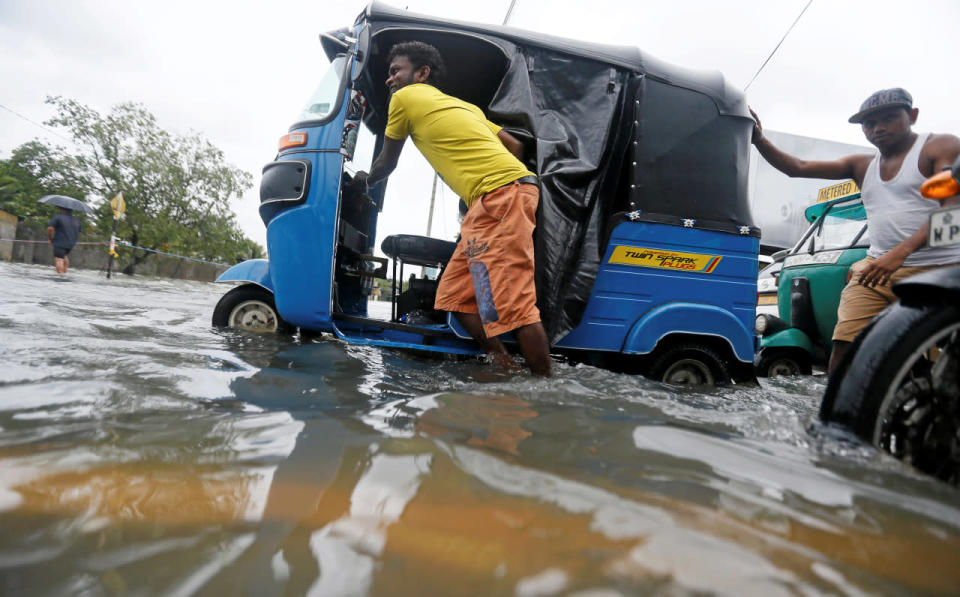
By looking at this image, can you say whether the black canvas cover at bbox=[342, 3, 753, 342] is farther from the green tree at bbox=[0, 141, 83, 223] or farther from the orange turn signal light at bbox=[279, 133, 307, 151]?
the green tree at bbox=[0, 141, 83, 223]

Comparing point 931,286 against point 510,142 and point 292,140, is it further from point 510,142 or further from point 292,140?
point 292,140

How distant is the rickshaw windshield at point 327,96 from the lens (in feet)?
9.57

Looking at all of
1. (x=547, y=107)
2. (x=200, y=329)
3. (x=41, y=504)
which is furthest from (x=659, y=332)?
(x=200, y=329)

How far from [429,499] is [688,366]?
8.52ft

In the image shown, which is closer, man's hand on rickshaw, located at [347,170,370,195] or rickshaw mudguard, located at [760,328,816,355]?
man's hand on rickshaw, located at [347,170,370,195]

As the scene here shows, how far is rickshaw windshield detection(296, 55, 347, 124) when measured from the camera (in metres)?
2.92

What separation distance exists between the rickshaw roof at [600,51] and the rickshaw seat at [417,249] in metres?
1.29

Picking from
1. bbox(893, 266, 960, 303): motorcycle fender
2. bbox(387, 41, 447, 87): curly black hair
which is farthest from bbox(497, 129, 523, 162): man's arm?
bbox(893, 266, 960, 303): motorcycle fender

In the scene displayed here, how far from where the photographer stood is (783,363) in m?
4.33

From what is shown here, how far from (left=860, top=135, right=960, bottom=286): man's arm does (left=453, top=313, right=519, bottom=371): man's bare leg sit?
1.89m

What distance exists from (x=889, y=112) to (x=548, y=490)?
9.60ft

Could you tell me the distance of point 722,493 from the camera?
2.65ft

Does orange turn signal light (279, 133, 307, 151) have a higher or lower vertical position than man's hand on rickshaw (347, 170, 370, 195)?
higher

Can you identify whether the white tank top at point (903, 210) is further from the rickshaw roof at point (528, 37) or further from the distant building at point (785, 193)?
the distant building at point (785, 193)
